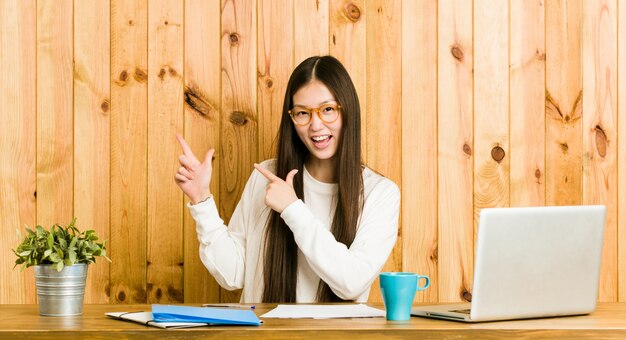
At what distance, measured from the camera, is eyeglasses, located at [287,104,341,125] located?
2250 mm

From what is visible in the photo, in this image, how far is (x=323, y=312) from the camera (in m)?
1.63

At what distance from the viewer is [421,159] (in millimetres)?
2561

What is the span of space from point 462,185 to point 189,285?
1.00m

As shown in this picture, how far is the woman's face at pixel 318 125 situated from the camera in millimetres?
2248

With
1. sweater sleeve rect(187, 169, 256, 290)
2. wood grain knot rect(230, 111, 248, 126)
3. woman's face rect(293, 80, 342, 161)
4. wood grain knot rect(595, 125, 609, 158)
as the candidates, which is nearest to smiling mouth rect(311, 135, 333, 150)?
woman's face rect(293, 80, 342, 161)

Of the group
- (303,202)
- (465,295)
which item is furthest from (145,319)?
(465,295)

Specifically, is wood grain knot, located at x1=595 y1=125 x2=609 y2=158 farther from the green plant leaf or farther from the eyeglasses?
the green plant leaf

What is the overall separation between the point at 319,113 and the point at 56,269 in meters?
0.95

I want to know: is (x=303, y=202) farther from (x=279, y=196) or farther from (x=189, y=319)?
(x=189, y=319)

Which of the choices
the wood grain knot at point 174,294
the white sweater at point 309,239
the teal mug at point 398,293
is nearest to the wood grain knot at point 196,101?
the white sweater at point 309,239

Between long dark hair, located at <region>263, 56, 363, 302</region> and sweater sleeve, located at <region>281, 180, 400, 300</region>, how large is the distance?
87 millimetres

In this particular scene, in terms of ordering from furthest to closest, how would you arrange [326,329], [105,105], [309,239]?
[105,105] < [309,239] < [326,329]

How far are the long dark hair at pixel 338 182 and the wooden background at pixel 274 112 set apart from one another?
0.79 ft

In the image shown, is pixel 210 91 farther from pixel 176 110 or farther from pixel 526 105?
pixel 526 105
